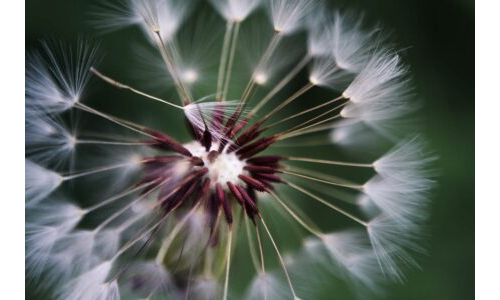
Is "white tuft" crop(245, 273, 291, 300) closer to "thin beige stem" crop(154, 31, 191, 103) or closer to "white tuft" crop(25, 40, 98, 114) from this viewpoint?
"thin beige stem" crop(154, 31, 191, 103)

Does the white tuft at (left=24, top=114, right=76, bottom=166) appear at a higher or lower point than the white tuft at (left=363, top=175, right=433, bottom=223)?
higher

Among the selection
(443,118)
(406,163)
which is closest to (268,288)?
(406,163)

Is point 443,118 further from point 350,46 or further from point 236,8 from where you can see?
point 236,8

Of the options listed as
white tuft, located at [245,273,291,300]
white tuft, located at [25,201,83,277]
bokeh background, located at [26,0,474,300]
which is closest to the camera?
white tuft, located at [25,201,83,277]

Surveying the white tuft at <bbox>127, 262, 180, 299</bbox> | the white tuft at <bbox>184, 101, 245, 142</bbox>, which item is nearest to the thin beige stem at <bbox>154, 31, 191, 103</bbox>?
the white tuft at <bbox>184, 101, 245, 142</bbox>

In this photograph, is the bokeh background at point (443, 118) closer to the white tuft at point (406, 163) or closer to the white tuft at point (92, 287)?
the white tuft at point (406, 163)
